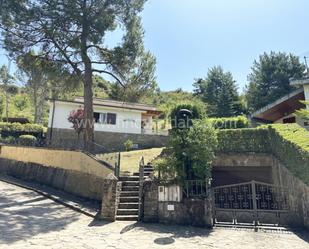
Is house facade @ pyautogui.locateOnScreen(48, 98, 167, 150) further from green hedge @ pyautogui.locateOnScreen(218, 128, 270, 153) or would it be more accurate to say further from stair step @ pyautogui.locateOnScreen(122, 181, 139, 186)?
Answer: stair step @ pyautogui.locateOnScreen(122, 181, 139, 186)

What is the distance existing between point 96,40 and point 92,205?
10.2 metres

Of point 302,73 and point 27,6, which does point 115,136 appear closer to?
point 27,6

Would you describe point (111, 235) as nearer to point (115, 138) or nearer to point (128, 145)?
point (128, 145)

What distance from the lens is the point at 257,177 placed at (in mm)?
14055

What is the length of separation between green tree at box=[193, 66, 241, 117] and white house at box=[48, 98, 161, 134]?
39.5ft

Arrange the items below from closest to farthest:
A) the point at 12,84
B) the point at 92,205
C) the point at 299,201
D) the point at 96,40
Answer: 1. the point at 299,201
2. the point at 92,205
3. the point at 96,40
4. the point at 12,84

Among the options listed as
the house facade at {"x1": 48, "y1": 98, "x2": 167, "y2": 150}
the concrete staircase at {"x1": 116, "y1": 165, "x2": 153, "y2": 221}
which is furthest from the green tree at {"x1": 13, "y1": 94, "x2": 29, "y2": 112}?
the concrete staircase at {"x1": 116, "y1": 165, "x2": 153, "y2": 221}

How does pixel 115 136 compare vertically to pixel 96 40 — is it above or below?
below

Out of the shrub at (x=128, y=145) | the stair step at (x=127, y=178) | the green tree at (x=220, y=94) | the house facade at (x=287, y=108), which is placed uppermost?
the green tree at (x=220, y=94)

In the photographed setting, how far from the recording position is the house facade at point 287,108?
1503 cm

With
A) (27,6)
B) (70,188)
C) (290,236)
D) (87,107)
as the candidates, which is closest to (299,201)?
(290,236)

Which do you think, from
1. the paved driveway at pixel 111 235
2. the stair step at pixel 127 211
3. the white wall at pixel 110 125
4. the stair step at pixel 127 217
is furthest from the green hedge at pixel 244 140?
the white wall at pixel 110 125

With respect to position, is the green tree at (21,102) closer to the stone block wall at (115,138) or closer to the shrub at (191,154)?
the stone block wall at (115,138)

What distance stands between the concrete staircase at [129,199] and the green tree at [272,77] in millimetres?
25892
